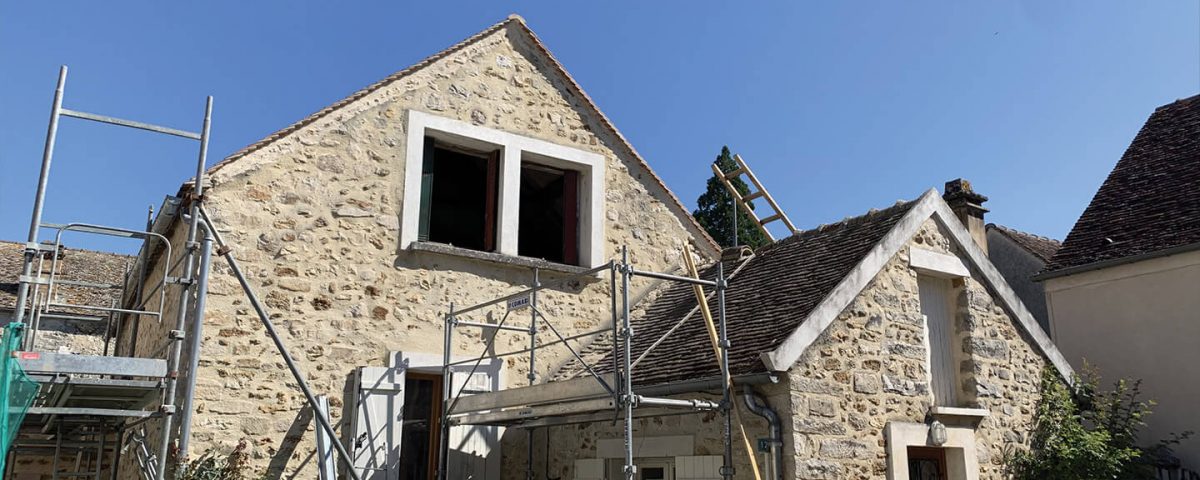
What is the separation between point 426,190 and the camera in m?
10.3

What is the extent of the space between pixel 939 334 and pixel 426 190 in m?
5.55

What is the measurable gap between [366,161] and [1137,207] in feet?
35.1

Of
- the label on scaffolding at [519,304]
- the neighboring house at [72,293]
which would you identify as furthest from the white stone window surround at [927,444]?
the neighboring house at [72,293]

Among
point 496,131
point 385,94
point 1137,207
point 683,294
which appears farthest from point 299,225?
point 1137,207

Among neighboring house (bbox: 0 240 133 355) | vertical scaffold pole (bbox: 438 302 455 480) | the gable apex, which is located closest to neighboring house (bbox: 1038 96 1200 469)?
the gable apex

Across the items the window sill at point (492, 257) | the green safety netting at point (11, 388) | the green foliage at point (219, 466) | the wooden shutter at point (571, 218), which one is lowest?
the green foliage at point (219, 466)

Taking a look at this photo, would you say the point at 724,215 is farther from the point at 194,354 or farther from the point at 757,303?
the point at 194,354

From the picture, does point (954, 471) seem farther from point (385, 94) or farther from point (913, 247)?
point (385, 94)

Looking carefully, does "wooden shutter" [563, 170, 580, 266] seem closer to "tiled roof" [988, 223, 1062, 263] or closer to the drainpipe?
the drainpipe

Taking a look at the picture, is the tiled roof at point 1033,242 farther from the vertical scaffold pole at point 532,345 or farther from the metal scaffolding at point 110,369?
the metal scaffolding at point 110,369

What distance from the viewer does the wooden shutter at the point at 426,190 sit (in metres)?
10.2

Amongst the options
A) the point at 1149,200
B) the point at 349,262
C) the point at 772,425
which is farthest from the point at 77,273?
the point at 1149,200

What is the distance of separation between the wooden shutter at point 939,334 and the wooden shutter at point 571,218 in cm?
399

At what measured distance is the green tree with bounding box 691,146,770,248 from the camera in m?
22.8
